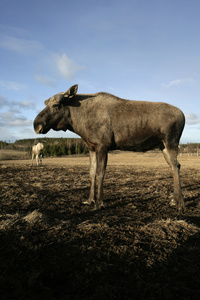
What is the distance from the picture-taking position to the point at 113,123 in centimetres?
550

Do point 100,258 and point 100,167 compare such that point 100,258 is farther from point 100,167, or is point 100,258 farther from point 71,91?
point 71,91

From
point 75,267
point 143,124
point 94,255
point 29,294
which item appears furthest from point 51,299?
point 143,124

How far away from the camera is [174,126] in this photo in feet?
18.6

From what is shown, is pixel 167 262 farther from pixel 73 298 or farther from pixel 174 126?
pixel 174 126

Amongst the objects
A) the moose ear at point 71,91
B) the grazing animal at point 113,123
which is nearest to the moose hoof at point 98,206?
the grazing animal at point 113,123

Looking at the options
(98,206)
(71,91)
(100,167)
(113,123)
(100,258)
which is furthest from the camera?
(71,91)

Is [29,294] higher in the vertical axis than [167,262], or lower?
higher

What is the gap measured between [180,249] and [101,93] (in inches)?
191

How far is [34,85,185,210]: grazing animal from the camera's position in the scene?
5.45 m

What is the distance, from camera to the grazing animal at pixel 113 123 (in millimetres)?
5445

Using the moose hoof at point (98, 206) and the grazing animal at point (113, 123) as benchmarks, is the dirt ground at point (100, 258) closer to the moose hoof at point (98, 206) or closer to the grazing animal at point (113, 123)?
the moose hoof at point (98, 206)

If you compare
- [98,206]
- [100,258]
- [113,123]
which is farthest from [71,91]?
[100,258]

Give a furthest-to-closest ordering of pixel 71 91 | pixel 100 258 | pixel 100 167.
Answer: pixel 71 91 → pixel 100 167 → pixel 100 258

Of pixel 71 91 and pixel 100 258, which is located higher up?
pixel 71 91
